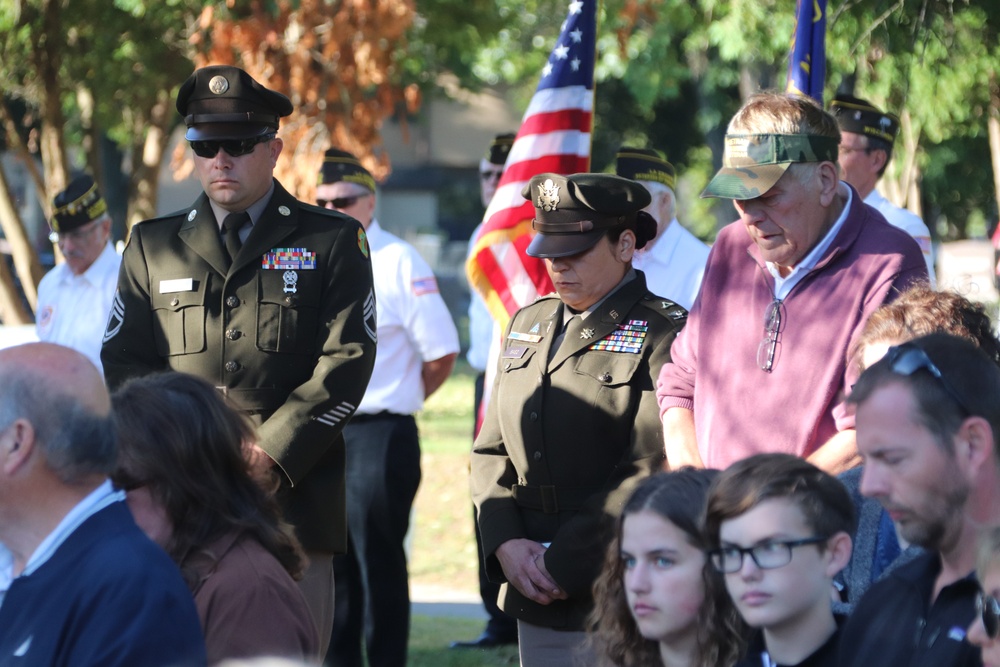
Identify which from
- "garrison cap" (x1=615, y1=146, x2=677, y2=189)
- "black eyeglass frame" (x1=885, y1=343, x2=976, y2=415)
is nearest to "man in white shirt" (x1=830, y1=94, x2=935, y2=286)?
"garrison cap" (x1=615, y1=146, x2=677, y2=189)

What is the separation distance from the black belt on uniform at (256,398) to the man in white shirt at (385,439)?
1812mm

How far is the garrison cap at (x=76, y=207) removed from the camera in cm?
729

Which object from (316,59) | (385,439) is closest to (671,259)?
(385,439)

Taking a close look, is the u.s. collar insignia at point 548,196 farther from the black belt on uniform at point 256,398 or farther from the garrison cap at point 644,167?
the garrison cap at point 644,167

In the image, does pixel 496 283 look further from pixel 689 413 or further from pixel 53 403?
pixel 53 403

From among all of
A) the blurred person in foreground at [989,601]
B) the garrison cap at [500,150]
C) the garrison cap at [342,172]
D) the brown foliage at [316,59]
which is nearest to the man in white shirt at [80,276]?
the garrison cap at [342,172]

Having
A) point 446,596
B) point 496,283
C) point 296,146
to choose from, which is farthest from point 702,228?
point 496,283

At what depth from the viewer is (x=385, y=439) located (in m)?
6.23

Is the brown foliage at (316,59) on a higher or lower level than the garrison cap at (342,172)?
higher

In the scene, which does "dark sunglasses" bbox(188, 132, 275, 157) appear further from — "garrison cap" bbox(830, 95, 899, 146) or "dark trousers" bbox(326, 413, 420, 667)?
"garrison cap" bbox(830, 95, 899, 146)

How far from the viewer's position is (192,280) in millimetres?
4355

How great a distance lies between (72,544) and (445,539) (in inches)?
341

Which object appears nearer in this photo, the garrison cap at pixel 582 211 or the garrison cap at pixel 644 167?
the garrison cap at pixel 582 211

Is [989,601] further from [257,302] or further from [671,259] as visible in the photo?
[671,259]
